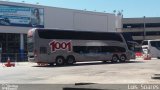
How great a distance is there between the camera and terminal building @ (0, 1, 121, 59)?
190 ft

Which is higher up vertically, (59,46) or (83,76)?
(59,46)

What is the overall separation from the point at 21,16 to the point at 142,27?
191ft

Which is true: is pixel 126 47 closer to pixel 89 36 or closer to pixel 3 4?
pixel 89 36

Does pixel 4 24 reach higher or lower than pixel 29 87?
higher

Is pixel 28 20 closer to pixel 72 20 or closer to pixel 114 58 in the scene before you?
pixel 72 20

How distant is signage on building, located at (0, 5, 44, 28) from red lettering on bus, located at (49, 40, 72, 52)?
21366mm

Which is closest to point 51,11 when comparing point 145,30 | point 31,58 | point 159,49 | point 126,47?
point 159,49

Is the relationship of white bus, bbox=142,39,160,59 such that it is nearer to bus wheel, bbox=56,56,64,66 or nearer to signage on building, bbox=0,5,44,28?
signage on building, bbox=0,5,44,28

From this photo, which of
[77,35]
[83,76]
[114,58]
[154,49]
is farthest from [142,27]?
[83,76]

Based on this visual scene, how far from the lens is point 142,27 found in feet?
367

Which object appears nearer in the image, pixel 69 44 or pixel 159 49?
pixel 69 44

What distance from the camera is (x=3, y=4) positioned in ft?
188

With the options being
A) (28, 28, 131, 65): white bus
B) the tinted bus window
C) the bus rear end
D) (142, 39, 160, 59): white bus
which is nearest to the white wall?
(142, 39, 160, 59): white bus

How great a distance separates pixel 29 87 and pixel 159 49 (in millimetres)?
47521
